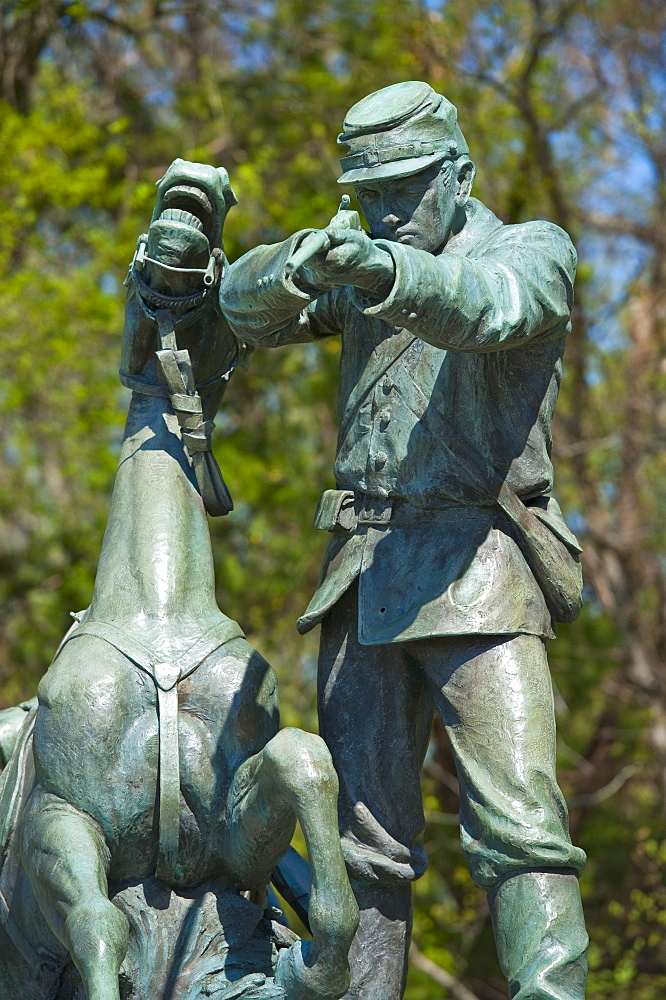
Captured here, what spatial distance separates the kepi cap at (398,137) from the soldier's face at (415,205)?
0.04m

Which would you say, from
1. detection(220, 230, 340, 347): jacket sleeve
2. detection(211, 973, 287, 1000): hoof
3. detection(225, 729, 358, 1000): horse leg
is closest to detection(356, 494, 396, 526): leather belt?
detection(220, 230, 340, 347): jacket sleeve

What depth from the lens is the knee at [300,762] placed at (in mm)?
3213

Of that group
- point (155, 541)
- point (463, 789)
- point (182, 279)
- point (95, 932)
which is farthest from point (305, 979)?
point (182, 279)

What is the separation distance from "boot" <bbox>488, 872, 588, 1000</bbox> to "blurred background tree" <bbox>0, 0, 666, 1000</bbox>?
6933 mm

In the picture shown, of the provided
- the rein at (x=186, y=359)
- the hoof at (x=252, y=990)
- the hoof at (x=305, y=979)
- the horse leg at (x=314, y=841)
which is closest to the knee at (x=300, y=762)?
the horse leg at (x=314, y=841)

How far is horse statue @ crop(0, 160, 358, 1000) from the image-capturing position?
3240 mm

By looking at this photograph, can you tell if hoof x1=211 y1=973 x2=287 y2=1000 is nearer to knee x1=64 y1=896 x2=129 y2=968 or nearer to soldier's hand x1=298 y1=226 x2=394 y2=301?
knee x1=64 y1=896 x2=129 y2=968

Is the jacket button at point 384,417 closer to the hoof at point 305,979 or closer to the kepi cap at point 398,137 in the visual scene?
the kepi cap at point 398,137

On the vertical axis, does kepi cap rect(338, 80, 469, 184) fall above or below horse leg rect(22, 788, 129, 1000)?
above

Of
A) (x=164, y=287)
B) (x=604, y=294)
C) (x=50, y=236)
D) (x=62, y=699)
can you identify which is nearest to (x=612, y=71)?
(x=604, y=294)

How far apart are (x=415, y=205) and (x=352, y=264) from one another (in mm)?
692

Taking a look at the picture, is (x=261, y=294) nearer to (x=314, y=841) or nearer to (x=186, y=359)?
(x=186, y=359)

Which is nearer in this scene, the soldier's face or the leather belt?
the soldier's face

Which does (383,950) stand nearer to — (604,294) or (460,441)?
(460,441)
